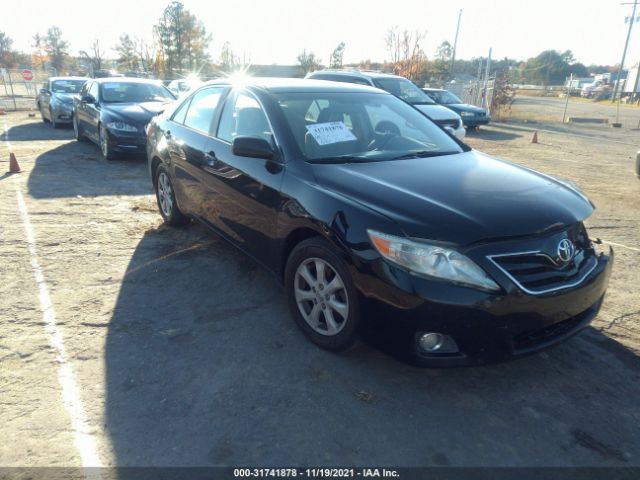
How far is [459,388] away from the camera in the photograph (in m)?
2.89

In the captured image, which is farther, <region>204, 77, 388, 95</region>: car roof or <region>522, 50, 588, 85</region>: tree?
<region>522, 50, 588, 85</region>: tree

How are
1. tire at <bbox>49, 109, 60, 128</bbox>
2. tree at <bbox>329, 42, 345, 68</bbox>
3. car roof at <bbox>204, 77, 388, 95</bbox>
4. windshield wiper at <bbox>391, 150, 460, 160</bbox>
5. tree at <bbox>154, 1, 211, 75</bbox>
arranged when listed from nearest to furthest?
windshield wiper at <bbox>391, 150, 460, 160</bbox>
car roof at <bbox>204, 77, 388, 95</bbox>
tire at <bbox>49, 109, 60, 128</bbox>
tree at <bbox>154, 1, 211, 75</bbox>
tree at <bbox>329, 42, 345, 68</bbox>

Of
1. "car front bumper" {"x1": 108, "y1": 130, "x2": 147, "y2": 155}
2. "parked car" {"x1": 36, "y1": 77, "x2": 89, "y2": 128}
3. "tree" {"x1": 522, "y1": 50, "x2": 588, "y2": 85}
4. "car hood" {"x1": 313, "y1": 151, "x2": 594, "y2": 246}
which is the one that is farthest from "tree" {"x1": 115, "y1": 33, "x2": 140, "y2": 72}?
"tree" {"x1": 522, "y1": 50, "x2": 588, "y2": 85}

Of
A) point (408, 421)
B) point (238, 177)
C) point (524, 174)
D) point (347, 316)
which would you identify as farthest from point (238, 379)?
point (524, 174)

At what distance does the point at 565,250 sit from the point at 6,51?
7644cm

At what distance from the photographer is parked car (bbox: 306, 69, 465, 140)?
1226cm

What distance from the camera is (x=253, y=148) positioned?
3352 millimetres

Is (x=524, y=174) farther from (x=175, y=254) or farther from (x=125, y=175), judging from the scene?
(x=125, y=175)

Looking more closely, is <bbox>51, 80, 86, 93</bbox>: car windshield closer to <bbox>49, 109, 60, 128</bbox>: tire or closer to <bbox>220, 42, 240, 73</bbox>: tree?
<bbox>49, 109, 60, 128</bbox>: tire

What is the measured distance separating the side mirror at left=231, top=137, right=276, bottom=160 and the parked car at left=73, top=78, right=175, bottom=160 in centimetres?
629

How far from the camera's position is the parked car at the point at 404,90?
12.3 m

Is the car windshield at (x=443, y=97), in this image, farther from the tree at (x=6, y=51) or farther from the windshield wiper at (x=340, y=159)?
the tree at (x=6, y=51)

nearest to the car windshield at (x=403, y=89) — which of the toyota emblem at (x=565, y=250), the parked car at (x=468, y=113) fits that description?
the parked car at (x=468, y=113)

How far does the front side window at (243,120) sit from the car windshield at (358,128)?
190 millimetres
